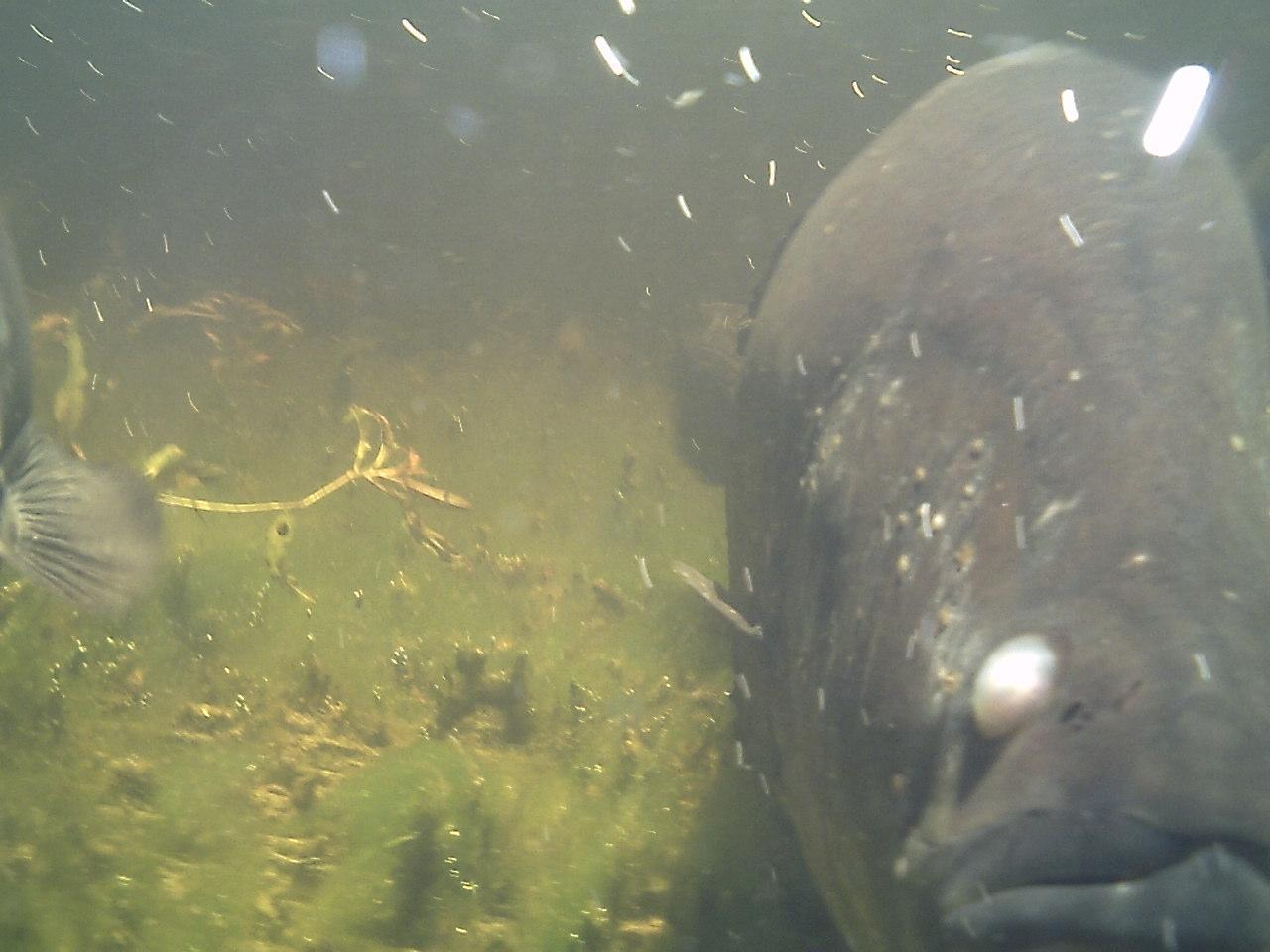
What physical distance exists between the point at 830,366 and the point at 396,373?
4.95m

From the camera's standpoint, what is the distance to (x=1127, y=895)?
3.47 feet

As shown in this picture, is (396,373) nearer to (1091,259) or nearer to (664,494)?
(664,494)

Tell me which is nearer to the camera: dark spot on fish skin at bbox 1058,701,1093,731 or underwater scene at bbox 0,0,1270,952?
dark spot on fish skin at bbox 1058,701,1093,731

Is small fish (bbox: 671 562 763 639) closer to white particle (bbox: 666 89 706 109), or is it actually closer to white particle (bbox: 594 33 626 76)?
white particle (bbox: 666 89 706 109)

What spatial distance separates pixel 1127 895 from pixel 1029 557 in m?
0.51

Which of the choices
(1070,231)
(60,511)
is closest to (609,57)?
(60,511)

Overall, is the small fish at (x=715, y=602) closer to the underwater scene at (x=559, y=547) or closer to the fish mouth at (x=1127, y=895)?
the underwater scene at (x=559, y=547)

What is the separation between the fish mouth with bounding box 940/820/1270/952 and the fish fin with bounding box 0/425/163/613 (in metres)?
2.52

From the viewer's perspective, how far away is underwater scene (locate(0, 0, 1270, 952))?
1.50m

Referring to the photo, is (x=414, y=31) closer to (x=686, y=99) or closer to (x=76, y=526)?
(x=686, y=99)

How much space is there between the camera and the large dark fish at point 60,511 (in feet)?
8.05

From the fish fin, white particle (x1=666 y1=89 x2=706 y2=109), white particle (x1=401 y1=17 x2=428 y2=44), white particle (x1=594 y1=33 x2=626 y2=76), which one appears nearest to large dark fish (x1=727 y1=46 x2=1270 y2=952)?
the fish fin

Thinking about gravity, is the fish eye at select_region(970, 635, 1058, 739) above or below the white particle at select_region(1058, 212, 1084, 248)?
below

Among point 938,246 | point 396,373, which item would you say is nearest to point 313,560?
point 396,373
